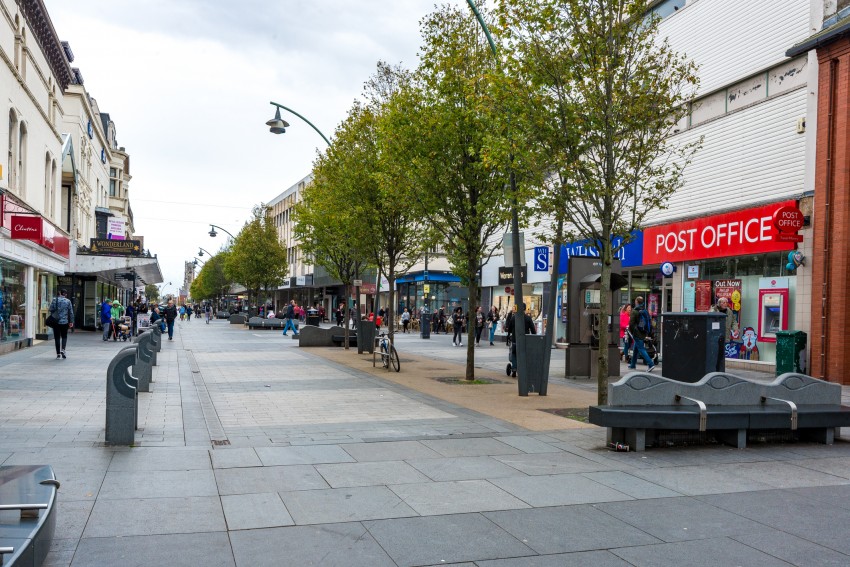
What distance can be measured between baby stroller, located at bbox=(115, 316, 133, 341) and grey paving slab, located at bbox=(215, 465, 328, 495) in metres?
23.9

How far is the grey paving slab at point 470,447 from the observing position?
7547 millimetres

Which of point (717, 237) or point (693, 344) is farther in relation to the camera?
point (717, 237)

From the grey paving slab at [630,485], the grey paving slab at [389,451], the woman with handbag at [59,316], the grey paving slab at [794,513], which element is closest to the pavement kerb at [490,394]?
the grey paving slab at [389,451]

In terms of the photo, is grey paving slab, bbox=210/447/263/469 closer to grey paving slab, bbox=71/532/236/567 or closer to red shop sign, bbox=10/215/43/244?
grey paving slab, bbox=71/532/236/567

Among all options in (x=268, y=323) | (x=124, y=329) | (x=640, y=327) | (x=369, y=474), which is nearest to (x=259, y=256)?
(x=268, y=323)

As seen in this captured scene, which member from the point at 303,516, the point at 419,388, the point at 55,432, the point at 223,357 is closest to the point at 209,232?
the point at 223,357

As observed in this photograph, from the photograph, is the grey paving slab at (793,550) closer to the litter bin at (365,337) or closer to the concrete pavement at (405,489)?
the concrete pavement at (405,489)

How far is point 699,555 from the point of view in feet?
14.9

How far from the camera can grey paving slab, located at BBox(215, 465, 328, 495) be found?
5.97 m

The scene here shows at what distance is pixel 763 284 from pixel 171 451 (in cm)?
1533

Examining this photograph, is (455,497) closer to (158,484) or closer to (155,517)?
(155,517)

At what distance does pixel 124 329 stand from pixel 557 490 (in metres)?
25.6

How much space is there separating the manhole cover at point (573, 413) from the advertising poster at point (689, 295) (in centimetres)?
1106

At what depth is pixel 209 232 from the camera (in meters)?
52.0
